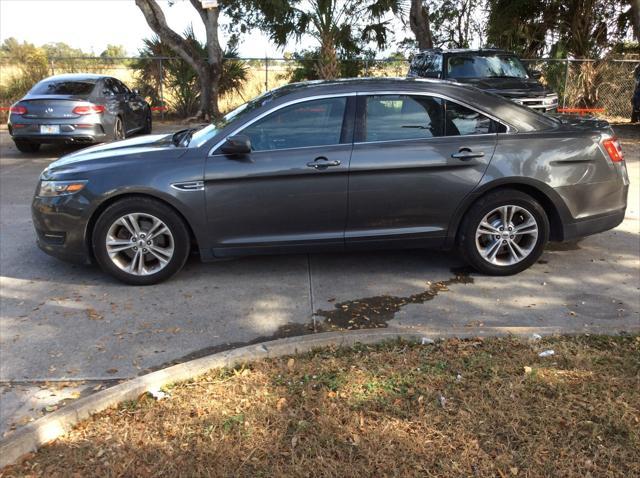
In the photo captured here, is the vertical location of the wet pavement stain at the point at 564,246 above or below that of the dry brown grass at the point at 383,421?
above

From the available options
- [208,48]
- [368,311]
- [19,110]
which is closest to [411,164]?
[368,311]

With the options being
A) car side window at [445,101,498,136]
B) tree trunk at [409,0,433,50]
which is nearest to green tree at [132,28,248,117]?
tree trunk at [409,0,433,50]

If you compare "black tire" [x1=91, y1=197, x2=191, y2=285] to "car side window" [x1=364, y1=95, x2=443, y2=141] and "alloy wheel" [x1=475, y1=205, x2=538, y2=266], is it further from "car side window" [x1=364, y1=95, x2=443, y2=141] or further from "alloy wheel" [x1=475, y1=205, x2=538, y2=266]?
"alloy wheel" [x1=475, y1=205, x2=538, y2=266]

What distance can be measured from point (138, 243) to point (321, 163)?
1.66 metres

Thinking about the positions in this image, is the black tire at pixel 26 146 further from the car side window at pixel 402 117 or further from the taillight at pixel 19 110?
the car side window at pixel 402 117

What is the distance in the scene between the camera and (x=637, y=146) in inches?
511

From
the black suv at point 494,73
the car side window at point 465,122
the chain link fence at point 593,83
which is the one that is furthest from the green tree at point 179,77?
the car side window at point 465,122

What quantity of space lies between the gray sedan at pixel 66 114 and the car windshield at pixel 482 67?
6879 millimetres

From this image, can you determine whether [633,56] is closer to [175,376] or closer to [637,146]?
[637,146]

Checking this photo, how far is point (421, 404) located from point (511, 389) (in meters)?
0.51

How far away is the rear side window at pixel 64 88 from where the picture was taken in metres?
11.6

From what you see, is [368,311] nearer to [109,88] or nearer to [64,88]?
[64,88]

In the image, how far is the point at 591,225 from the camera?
208 inches

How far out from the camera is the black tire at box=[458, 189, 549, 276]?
5.09 metres
